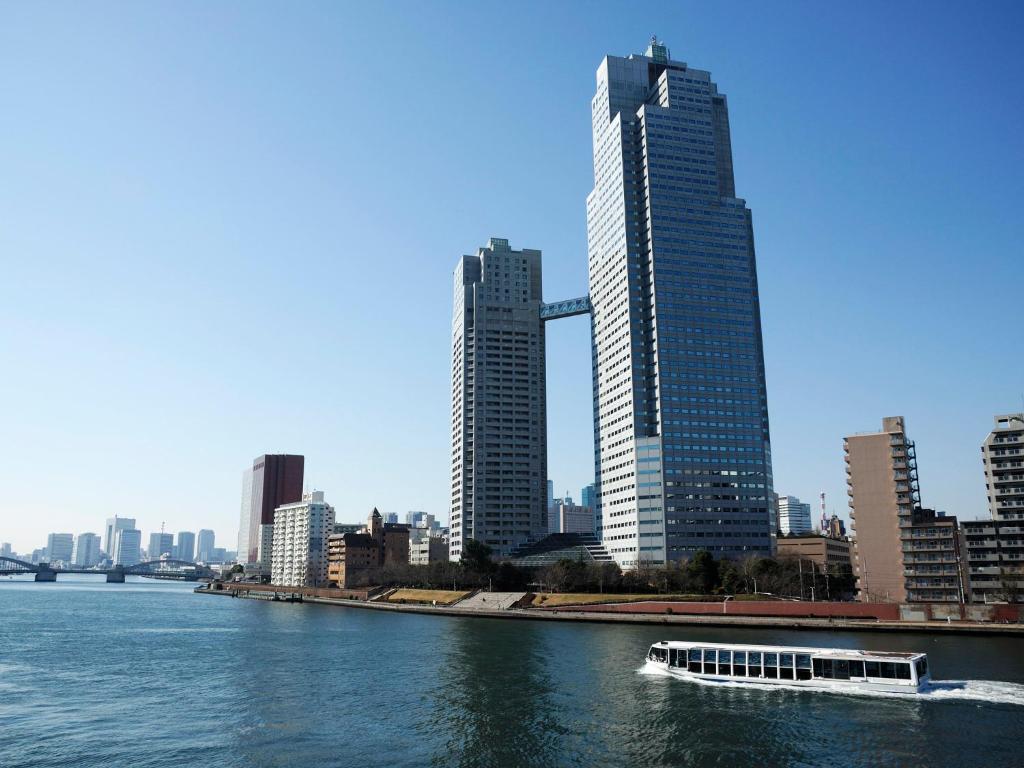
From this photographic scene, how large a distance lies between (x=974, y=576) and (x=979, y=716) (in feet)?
352

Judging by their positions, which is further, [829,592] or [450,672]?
[829,592]

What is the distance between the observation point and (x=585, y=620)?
529 feet

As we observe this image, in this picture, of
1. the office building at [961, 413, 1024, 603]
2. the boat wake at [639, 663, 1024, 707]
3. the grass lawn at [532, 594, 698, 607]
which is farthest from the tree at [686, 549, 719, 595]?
the boat wake at [639, 663, 1024, 707]

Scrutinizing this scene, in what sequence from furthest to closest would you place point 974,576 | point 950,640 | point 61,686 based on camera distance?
1. point 974,576
2. point 950,640
3. point 61,686

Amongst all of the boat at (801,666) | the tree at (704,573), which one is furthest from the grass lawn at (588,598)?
the boat at (801,666)

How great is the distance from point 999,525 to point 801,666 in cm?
10297

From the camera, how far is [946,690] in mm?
74812

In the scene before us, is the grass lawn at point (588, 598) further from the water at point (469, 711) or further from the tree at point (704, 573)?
the water at point (469, 711)

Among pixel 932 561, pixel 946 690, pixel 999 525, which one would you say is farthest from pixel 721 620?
pixel 946 690

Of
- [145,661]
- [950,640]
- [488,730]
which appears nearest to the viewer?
[488,730]

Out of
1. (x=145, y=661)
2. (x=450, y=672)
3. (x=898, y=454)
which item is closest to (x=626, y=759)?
(x=450, y=672)

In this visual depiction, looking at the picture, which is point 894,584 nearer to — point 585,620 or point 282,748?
point 585,620

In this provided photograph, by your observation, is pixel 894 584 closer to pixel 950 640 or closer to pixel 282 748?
pixel 950 640

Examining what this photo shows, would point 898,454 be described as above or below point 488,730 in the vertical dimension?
above
